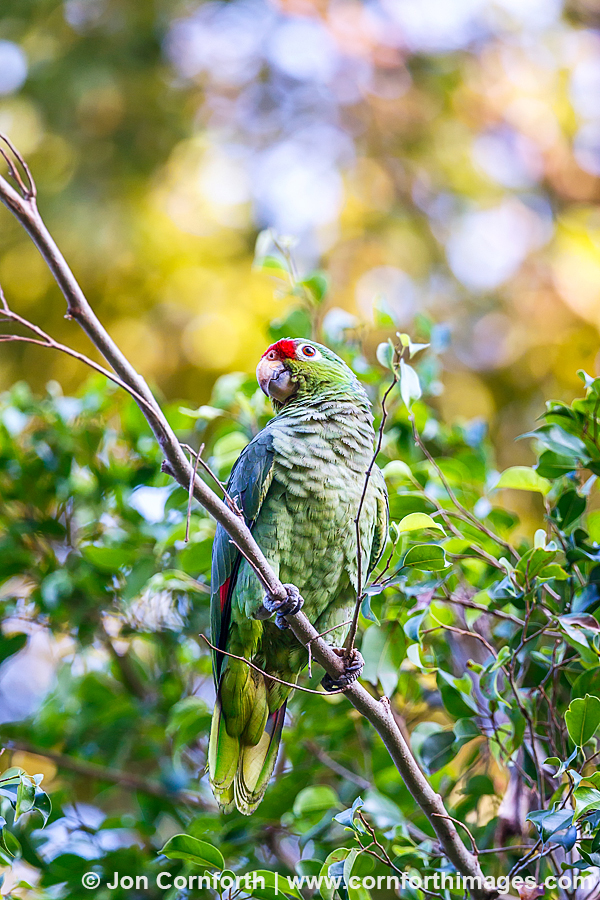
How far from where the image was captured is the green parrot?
6.58 ft

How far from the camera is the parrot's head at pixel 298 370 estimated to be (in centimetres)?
227

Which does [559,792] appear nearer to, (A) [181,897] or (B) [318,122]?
(A) [181,897]

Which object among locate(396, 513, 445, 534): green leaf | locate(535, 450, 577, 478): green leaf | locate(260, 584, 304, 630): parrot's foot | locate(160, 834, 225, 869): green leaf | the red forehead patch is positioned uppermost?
the red forehead patch

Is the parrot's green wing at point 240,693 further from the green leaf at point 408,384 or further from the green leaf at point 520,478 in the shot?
the green leaf at point 520,478

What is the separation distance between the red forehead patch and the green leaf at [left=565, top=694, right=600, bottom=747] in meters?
1.24

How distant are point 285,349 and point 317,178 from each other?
4706 mm

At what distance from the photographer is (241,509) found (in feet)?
6.84

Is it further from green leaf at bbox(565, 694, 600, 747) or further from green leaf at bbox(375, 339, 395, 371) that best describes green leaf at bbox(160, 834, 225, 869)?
green leaf at bbox(375, 339, 395, 371)

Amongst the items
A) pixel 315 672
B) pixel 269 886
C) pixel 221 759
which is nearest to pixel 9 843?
pixel 269 886

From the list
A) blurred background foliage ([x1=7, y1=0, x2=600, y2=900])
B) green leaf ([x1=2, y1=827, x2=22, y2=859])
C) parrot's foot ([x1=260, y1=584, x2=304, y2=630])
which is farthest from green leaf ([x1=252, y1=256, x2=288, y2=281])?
green leaf ([x1=2, y1=827, x2=22, y2=859])

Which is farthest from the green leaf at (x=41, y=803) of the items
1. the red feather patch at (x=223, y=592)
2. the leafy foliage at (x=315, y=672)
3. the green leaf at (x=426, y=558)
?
the green leaf at (x=426, y=558)

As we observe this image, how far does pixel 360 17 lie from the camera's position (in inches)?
266

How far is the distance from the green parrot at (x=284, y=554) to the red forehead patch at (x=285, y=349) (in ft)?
0.40

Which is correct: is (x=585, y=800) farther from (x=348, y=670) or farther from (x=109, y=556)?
(x=109, y=556)
